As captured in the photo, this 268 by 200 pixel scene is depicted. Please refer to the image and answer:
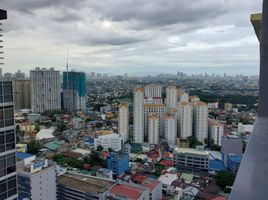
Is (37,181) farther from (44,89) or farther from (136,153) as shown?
(44,89)

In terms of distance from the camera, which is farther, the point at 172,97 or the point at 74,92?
the point at 74,92

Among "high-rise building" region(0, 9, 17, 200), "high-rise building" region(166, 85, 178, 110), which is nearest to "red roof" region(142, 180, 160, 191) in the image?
"high-rise building" region(0, 9, 17, 200)

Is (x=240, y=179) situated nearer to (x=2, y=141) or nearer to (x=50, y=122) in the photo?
(x=2, y=141)

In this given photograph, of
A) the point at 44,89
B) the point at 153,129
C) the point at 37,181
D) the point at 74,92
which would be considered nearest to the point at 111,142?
the point at 153,129

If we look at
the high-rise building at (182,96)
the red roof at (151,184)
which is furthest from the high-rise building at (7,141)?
the high-rise building at (182,96)

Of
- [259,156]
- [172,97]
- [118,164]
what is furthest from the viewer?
[172,97]

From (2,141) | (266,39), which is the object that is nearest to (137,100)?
(2,141)
